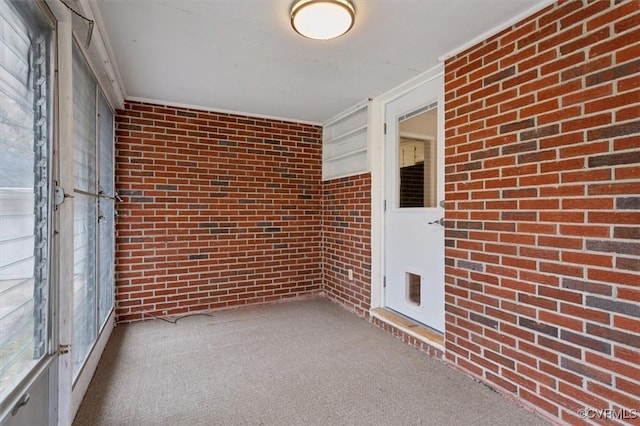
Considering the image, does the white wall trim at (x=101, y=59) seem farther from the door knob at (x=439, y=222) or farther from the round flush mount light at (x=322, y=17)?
the door knob at (x=439, y=222)

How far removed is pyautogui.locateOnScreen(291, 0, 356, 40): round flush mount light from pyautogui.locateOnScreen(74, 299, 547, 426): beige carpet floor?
7.33ft

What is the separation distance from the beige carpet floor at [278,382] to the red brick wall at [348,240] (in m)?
0.57

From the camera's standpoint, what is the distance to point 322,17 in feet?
5.97

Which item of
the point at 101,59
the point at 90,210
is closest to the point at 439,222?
the point at 90,210

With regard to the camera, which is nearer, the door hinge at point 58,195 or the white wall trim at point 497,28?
the door hinge at point 58,195

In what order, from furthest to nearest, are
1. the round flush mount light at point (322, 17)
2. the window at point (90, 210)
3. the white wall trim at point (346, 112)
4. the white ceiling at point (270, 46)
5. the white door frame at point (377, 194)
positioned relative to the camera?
the white wall trim at point (346, 112) < the white door frame at point (377, 194) < the window at point (90, 210) < the white ceiling at point (270, 46) < the round flush mount light at point (322, 17)

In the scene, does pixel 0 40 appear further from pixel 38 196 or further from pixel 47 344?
pixel 47 344

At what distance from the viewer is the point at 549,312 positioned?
5.94 feet

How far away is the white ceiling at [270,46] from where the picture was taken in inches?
73.9

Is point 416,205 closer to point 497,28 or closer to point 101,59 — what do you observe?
point 497,28

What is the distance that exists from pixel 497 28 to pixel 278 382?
270 cm

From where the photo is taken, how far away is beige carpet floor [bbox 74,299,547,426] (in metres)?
1.86

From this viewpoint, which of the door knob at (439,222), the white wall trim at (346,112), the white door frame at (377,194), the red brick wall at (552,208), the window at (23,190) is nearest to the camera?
the window at (23,190)

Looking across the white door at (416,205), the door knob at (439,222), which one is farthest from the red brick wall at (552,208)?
the white door at (416,205)
